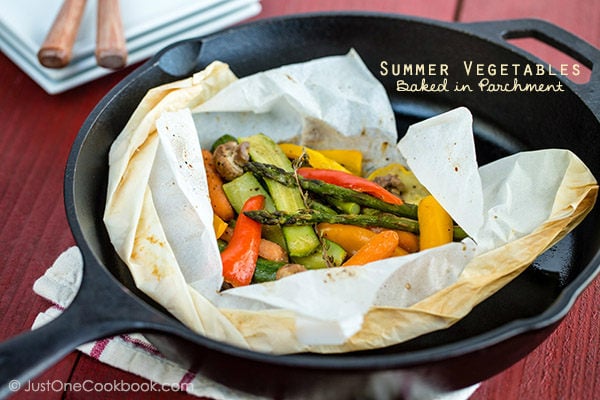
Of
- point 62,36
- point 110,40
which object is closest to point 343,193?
point 110,40

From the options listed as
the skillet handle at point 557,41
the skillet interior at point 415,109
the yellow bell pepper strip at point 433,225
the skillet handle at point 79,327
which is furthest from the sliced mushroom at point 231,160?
the skillet handle at point 557,41

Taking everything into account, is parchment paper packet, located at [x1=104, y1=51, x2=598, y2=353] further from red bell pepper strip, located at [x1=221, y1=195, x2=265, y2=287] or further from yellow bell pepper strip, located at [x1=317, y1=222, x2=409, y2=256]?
yellow bell pepper strip, located at [x1=317, y1=222, x2=409, y2=256]

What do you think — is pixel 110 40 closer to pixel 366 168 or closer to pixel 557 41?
pixel 366 168

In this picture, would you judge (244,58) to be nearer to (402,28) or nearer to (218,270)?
(402,28)

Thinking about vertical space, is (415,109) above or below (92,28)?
below

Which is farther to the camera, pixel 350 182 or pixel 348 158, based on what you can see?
pixel 348 158

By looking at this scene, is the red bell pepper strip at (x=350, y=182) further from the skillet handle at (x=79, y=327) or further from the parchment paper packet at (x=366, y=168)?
the skillet handle at (x=79, y=327)
